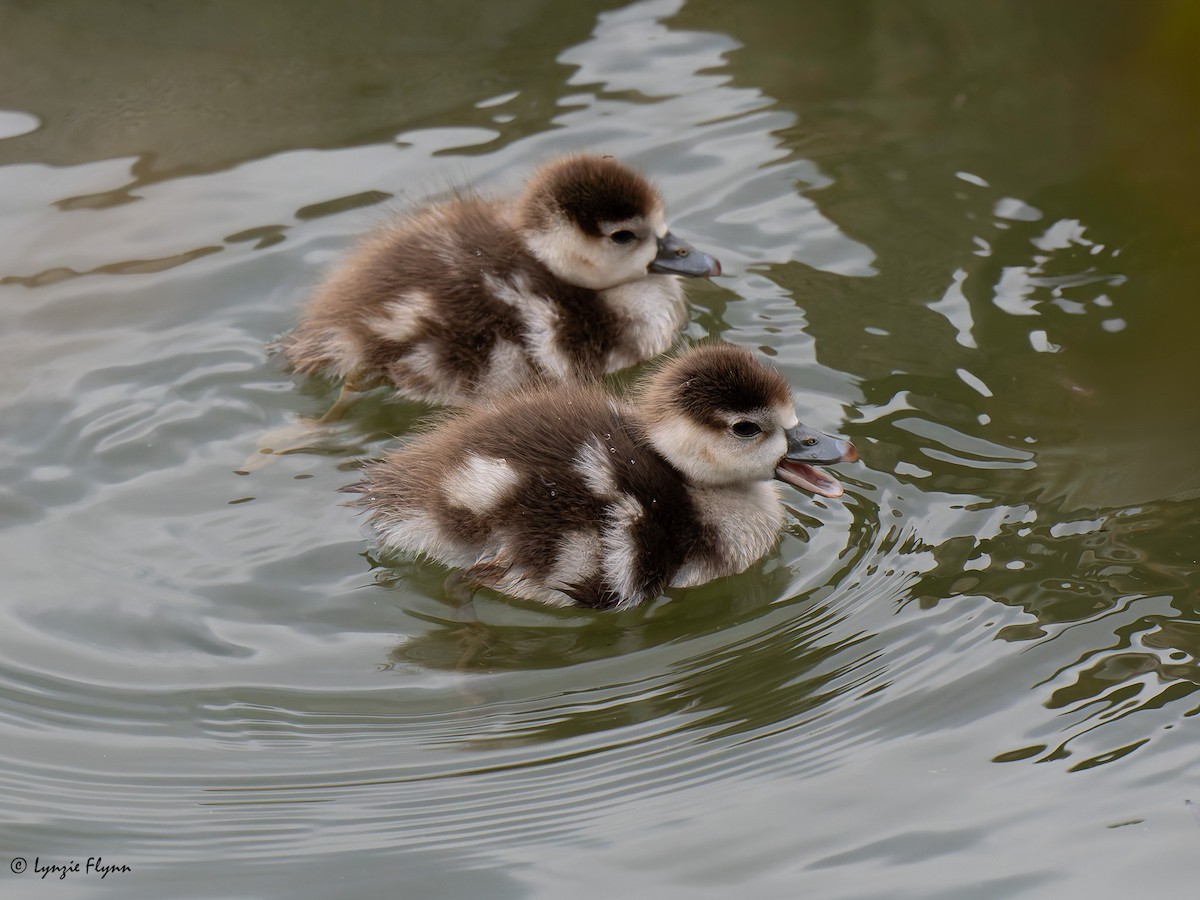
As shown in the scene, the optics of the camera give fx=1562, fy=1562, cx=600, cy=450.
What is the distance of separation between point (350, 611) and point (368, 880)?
80 centimetres

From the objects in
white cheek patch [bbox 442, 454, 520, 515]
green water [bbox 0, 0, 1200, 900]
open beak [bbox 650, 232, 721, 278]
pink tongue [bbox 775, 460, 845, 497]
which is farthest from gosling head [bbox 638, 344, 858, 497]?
open beak [bbox 650, 232, 721, 278]

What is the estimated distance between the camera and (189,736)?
2.86 metres

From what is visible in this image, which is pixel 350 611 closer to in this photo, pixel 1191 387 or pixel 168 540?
pixel 168 540

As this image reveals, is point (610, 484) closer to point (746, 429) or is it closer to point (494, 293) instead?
point (746, 429)

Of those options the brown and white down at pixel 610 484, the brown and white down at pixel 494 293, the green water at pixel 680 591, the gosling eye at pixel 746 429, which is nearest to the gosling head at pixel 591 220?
the brown and white down at pixel 494 293

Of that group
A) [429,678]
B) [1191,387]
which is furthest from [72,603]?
[1191,387]

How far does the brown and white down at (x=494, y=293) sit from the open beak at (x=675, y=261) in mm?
22

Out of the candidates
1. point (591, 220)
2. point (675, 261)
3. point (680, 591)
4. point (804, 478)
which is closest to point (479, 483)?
point (680, 591)

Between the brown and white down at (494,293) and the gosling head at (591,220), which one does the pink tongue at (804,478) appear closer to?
the brown and white down at (494,293)

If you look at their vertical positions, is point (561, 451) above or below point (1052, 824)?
above

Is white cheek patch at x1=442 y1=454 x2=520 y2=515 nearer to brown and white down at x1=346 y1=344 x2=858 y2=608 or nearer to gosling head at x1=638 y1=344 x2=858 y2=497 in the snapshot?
brown and white down at x1=346 y1=344 x2=858 y2=608

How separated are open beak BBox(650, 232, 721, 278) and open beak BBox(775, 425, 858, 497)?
893 millimetres

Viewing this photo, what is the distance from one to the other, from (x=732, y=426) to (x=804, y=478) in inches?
9.3

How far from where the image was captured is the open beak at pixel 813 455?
3.34m
